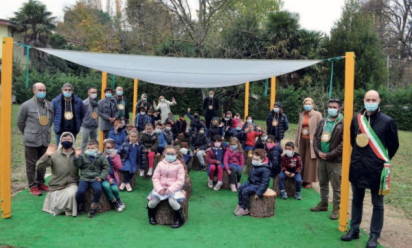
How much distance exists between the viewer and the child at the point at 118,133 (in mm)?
7891

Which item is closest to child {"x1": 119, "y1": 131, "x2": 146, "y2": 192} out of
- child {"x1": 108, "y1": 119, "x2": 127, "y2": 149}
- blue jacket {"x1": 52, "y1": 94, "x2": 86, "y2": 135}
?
child {"x1": 108, "y1": 119, "x2": 127, "y2": 149}

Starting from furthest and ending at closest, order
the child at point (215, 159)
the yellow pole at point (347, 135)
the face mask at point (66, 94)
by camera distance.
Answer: the child at point (215, 159), the face mask at point (66, 94), the yellow pole at point (347, 135)

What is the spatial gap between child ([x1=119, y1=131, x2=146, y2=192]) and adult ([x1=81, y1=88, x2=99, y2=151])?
1222mm

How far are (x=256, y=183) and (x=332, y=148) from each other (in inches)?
50.3

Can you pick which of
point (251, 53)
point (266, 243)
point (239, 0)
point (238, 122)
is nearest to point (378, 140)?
point (266, 243)

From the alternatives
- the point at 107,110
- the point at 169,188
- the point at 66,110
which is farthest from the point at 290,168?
the point at 107,110

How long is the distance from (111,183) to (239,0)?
18161mm

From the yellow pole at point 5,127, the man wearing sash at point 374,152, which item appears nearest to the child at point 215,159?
the man wearing sash at point 374,152

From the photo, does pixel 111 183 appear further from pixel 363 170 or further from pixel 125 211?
pixel 363 170

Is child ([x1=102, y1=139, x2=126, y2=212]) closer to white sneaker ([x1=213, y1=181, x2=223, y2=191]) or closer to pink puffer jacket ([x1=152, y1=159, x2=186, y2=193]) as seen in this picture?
pink puffer jacket ([x1=152, y1=159, x2=186, y2=193])

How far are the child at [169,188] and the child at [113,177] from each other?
0.71 m

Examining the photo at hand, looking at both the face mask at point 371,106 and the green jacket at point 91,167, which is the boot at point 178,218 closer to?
→ the green jacket at point 91,167

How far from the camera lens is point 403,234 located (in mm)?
5301

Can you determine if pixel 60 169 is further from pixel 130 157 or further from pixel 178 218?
pixel 178 218
